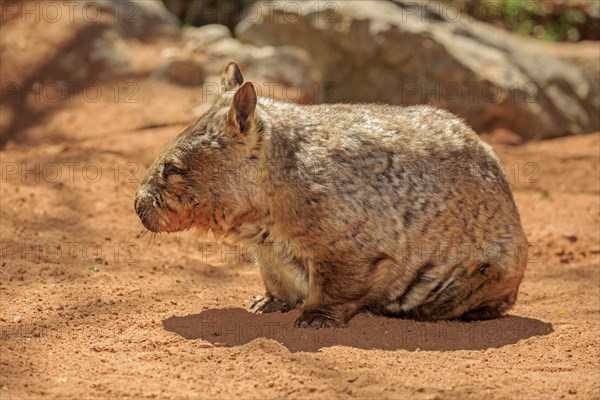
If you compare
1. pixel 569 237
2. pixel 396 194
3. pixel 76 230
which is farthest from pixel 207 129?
pixel 569 237

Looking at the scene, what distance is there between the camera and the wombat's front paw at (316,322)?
5.35m

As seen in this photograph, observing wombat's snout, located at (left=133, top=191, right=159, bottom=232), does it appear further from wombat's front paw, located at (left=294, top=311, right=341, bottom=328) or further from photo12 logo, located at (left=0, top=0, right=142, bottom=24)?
photo12 logo, located at (left=0, top=0, right=142, bottom=24)

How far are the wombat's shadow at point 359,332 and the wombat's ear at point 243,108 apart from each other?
1167mm

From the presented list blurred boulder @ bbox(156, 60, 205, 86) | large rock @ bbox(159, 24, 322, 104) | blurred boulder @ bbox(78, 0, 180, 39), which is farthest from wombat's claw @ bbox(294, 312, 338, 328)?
blurred boulder @ bbox(78, 0, 180, 39)

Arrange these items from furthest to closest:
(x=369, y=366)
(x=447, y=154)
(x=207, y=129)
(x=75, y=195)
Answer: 1. (x=75, y=195)
2. (x=447, y=154)
3. (x=207, y=129)
4. (x=369, y=366)

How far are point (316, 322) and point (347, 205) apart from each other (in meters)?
0.72

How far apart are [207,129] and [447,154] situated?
5.04 feet

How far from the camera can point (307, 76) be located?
35.9 ft

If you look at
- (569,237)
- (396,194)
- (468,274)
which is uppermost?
(396,194)

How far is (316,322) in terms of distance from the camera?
5.36 m

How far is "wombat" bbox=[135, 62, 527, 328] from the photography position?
5.35 m

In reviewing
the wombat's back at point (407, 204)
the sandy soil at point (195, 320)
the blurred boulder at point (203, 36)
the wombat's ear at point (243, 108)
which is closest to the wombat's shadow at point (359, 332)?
the sandy soil at point (195, 320)

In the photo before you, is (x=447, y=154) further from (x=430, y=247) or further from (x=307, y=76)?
(x=307, y=76)

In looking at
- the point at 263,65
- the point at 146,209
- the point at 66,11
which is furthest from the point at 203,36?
the point at 146,209
